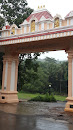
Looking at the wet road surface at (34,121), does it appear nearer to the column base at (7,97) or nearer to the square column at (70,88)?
the square column at (70,88)

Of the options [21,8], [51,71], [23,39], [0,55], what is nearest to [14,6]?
[21,8]

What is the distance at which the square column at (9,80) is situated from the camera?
458 inches

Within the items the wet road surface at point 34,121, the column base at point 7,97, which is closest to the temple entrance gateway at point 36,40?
the column base at point 7,97

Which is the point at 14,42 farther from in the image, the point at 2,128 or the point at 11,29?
the point at 2,128

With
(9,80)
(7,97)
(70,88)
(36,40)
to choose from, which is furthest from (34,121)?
(9,80)

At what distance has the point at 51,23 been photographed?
9.12 metres

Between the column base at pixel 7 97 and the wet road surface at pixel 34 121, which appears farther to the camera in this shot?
the column base at pixel 7 97

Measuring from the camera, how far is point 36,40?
9.12m

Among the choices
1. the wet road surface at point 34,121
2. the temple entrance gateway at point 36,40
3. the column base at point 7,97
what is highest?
the temple entrance gateway at point 36,40

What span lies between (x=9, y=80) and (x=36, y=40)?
159 inches

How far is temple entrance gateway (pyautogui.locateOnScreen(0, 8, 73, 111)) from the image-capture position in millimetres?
8578

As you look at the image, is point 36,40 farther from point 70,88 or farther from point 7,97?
point 7,97

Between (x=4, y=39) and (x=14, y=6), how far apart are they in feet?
20.0

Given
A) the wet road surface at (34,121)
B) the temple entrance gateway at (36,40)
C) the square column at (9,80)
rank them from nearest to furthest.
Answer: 1. the wet road surface at (34,121)
2. the temple entrance gateway at (36,40)
3. the square column at (9,80)
